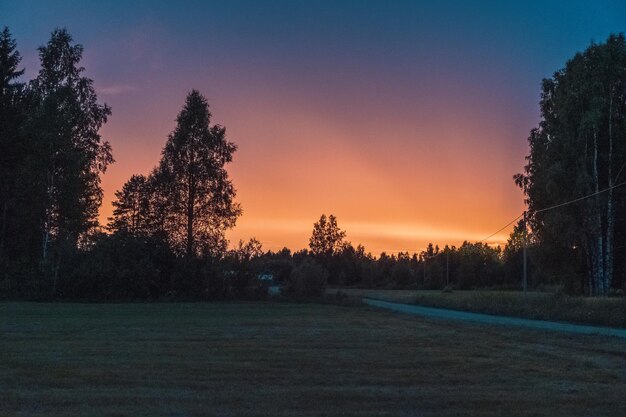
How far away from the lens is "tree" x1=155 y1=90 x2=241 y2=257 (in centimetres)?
4494

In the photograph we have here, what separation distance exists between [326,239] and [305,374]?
11317 cm

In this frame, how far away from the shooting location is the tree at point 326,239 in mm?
123062

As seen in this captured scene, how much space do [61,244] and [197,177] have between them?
33.4ft

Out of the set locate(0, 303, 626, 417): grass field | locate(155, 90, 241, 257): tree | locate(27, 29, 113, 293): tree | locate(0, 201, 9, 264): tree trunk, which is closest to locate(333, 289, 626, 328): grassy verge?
locate(0, 303, 626, 417): grass field

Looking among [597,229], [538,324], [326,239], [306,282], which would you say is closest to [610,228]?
[597,229]

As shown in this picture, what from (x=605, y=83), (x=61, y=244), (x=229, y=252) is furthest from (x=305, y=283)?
(x=605, y=83)

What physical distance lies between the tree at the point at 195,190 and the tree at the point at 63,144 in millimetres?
4643

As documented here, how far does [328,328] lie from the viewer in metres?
21.2

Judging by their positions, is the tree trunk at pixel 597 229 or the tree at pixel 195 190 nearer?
the tree trunk at pixel 597 229

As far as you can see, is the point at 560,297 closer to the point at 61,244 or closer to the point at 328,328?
the point at 328,328

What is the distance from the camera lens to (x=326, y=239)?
124 metres

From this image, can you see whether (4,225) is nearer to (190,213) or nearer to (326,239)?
(190,213)

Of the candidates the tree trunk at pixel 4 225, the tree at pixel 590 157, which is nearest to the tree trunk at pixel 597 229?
the tree at pixel 590 157

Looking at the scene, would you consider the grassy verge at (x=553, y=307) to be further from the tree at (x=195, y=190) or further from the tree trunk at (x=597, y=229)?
the tree at (x=195, y=190)
